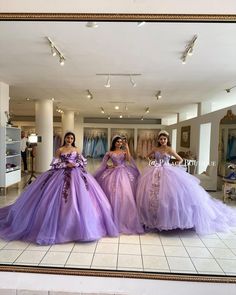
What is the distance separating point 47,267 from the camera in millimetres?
1878

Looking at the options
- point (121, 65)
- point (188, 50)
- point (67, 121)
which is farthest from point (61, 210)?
point (188, 50)

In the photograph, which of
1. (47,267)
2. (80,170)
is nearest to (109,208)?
(80,170)

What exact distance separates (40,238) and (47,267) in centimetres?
67

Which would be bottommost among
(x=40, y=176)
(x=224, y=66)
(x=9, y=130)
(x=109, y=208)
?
(x=109, y=208)

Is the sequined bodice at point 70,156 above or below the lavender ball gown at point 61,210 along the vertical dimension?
above

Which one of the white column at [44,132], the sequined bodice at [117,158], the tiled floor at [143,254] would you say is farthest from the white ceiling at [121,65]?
the tiled floor at [143,254]

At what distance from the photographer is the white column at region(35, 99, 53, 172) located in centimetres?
294

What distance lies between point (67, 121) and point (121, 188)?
1041 millimetres

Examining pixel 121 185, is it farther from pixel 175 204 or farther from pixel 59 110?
pixel 59 110

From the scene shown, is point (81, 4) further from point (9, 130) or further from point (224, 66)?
point (9, 130)

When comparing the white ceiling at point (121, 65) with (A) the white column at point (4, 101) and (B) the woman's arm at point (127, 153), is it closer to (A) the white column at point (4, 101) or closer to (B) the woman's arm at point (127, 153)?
(A) the white column at point (4, 101)

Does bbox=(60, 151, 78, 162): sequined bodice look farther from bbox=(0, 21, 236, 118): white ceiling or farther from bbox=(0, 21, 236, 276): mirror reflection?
bbox=(0, 21, 236, 118): white ceiling

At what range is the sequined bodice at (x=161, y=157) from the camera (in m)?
2.76

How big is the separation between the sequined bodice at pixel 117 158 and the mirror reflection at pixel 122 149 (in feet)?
0.21
